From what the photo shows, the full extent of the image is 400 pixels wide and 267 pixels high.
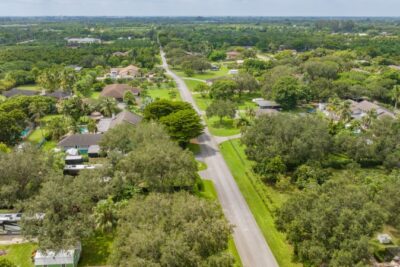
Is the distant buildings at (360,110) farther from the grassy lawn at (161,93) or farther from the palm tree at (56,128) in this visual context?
the palm tree at (56,128)

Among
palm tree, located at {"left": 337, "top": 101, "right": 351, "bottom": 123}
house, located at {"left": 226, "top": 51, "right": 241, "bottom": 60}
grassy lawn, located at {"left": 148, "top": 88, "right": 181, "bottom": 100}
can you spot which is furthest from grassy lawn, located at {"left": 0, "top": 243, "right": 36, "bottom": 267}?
house, located at {"left": 226, "top": 51, "right": 241, "bottom": 60}

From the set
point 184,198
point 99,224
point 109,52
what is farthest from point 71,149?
point 109,52

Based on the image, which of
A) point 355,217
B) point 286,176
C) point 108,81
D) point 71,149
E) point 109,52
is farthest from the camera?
point 109,52

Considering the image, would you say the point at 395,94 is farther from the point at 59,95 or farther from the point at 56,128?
the point at 59,95

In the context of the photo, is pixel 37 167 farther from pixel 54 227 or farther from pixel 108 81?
pixel 108 81

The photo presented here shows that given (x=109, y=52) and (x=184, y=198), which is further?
(x=109, y=52)

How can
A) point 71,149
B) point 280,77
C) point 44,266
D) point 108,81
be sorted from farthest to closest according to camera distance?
1. point 108,81
2. point 280,77
3. point 71,149
4. point 44,266

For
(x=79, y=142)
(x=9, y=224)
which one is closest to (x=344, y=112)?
(x=79, y=142)

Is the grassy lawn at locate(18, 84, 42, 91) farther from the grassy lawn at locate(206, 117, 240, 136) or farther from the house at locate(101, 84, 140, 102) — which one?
the grassy lawn at locate(206, 117, 240, 136)
